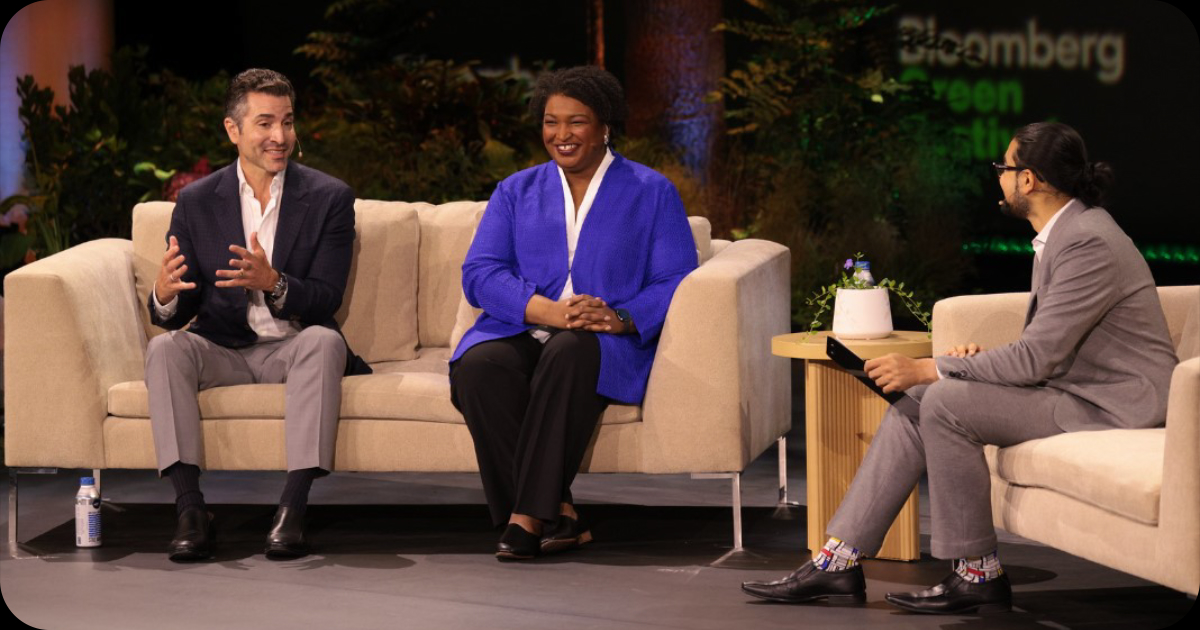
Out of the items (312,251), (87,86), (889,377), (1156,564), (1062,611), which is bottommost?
(1062,611)

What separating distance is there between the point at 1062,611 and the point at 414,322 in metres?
2.26

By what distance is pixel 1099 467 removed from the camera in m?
3.36

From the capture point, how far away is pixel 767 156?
9367 millimetres

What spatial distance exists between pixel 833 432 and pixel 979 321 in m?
0.51

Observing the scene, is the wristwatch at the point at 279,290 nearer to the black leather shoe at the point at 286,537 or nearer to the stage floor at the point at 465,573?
the black leather shoe at the point at 286,537

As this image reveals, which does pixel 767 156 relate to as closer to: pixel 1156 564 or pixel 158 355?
pixel 158 355

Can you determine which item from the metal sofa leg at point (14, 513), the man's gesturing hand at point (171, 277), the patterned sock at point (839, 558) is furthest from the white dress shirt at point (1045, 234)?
the metal sofa leg at point (14, 513)

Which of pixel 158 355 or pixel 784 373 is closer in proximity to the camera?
pixel 158 355

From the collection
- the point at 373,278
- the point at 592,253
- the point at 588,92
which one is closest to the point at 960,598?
the point at 592,253

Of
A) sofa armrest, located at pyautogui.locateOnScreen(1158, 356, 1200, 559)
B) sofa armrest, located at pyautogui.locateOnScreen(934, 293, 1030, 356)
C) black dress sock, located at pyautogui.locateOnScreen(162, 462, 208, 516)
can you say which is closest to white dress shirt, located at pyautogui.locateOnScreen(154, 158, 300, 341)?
black dress sock, located at pyautogui.locateOnScreen(162, 462, 208, 516)

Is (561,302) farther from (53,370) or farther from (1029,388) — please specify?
(53,370)

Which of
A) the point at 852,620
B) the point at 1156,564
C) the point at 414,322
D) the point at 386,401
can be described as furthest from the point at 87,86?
the point at 1156,564

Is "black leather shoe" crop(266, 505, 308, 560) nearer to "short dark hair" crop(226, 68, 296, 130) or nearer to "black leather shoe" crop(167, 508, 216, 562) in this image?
"black leather shoe" crop(167, 508, 216, 562)

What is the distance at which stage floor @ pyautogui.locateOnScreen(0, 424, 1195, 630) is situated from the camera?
3705 millimetres
